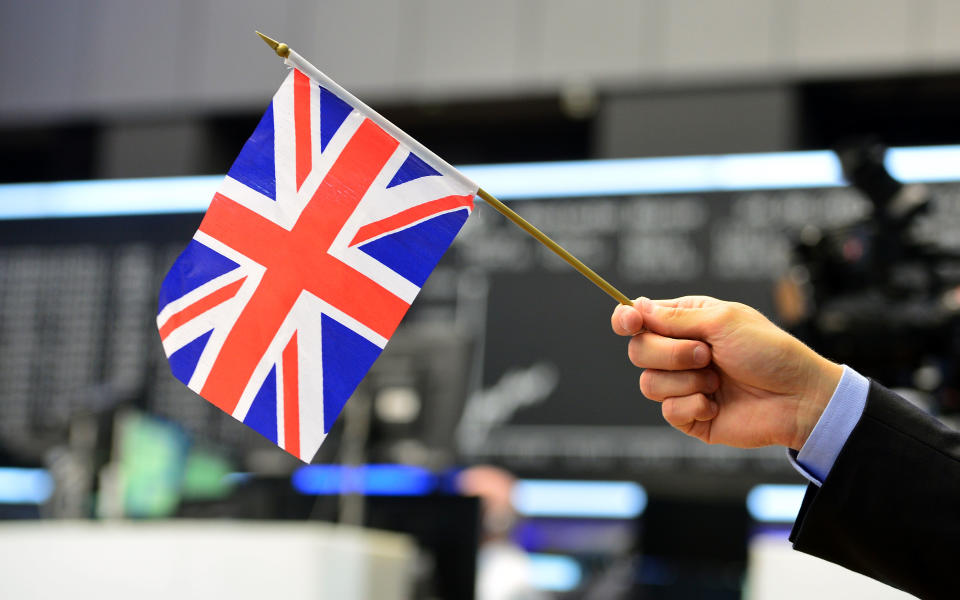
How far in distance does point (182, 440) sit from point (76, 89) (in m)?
1.99

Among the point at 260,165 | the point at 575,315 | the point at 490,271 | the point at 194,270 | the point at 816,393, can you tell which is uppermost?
A: the point at 490,271

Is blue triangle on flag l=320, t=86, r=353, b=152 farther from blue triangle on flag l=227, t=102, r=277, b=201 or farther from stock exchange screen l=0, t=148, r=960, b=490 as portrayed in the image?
stock exchange screen l=0, t=148, r=960, b=490

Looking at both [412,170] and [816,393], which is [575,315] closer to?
[412,170]

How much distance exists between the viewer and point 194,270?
4.44ft

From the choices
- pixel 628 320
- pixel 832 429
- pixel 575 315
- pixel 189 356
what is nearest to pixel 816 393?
pixel 832 429

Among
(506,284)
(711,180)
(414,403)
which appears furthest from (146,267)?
(711,180)

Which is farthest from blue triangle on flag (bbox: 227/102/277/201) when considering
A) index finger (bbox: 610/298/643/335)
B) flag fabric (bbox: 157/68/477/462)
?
index finger (bbox: 610/298/643/335)

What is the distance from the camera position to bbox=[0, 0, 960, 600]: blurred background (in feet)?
8.63

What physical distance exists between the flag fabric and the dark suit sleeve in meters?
0.53

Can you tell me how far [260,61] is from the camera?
5.16m

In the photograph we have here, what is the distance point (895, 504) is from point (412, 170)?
0.67m

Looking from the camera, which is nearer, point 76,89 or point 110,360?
point 110,360

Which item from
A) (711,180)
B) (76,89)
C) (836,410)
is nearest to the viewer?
(836,410)

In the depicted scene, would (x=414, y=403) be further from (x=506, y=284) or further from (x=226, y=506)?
(x=506, y=284)
